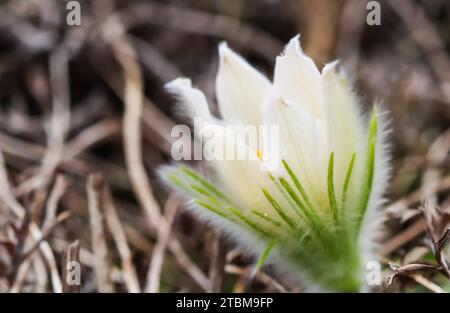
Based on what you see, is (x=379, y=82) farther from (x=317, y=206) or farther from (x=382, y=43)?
(x=317, y=206)

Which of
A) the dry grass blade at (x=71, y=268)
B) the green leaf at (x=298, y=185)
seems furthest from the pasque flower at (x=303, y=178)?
the dry grass blade at (x=71, y=268)

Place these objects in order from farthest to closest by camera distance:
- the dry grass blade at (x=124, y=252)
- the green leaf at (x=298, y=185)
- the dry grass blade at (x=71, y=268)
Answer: the dry grass blade at (x=124, y=252), the dry grass blade at (x=71, y=268), the green leaf at (x=298, y=185)

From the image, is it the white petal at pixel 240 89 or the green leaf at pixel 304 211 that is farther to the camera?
the white petal at pixel 240 89

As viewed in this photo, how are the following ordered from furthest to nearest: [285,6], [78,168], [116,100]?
[285,6]
[116,100]
[78,168]

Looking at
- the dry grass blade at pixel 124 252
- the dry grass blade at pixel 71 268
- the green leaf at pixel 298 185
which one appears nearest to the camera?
the green leaf at pixel 298 185

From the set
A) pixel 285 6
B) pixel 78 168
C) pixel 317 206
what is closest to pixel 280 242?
pixel 317 206

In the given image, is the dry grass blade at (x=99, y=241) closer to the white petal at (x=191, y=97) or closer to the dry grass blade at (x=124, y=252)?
the dry grass blade at (x=124, y=252)

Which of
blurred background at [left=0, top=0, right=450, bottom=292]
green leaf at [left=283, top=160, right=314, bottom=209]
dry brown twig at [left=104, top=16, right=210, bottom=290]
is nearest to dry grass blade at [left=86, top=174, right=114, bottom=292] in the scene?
blurred background at [left=0, top=0, right=450, bottom=292]
